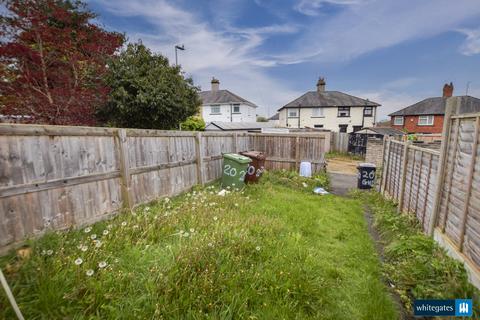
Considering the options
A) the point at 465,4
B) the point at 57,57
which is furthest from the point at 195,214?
the point at 57,57

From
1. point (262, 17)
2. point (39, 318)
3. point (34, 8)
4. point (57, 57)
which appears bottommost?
point (39, 318)

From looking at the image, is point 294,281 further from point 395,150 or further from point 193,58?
point 193,58

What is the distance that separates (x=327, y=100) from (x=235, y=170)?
25.9 metres

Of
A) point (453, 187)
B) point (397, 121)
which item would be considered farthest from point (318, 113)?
point (453, 187)

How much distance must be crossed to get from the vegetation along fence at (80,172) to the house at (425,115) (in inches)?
1245

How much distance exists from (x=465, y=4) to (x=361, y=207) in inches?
216

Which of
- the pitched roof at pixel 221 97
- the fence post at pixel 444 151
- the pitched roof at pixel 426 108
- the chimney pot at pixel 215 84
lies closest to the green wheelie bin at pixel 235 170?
the fence post at pixel 444 151

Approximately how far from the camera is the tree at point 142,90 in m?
8.98

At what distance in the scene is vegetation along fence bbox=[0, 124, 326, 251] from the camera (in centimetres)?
272

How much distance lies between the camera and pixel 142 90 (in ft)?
30.0

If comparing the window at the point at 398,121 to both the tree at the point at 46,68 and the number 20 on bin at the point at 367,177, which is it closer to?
the number 20 on bin at the point at 367,177

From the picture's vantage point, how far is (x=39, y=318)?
5.96 ft

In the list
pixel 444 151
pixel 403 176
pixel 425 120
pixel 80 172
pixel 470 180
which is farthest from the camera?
pixel 425 120

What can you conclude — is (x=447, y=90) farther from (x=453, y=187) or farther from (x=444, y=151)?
(x=453, y=187)
